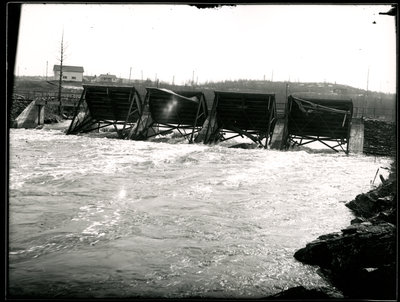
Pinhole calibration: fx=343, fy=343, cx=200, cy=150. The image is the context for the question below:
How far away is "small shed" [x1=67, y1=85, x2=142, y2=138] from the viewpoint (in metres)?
17.4

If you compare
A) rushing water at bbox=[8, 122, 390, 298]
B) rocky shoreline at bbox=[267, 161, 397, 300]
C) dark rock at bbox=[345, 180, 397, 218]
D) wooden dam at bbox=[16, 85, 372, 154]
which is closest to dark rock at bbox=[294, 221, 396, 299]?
rocky shoreline at bbox=[267, 161, 397, 300]

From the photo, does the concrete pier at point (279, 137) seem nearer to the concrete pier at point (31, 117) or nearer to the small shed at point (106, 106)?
the small shed at point (106, 106)

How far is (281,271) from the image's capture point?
332 cm

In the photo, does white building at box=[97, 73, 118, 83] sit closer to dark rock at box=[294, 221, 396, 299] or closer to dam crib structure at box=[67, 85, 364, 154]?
dam crib structure at box=[67, 85, 364, 154]

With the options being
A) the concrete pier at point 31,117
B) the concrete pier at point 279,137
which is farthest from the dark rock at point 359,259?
the concrete pier at point 31,117

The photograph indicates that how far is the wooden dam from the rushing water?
664cm

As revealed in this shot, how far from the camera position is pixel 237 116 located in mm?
16625

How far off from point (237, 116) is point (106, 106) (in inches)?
279

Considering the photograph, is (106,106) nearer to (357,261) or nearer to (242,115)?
(242,115)

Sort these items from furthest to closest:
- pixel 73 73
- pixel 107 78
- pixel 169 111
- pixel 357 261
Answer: pixel 107 78 → pixel 73 73 → pixel 169 111 → pixel 357 261

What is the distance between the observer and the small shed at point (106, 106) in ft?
57.2

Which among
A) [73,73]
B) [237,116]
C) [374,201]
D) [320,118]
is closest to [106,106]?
[237,116]
